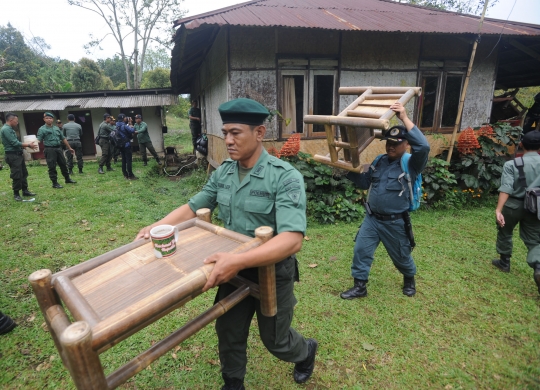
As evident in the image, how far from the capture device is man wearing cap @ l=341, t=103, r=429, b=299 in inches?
113

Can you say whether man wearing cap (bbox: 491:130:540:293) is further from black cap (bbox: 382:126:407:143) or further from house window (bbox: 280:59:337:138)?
house window (bbox: 280:59:337:138)

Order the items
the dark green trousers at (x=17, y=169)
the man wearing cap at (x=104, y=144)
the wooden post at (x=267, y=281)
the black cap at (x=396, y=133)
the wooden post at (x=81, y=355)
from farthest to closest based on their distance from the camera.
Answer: the man wearing cap at (x=104, y=144) < the dark green trousers at (x=17, y=169) < the black cap at (x=396, y=133) < the wooden post at (x=267, y=281) < the wooden post at (x=81, y=355)

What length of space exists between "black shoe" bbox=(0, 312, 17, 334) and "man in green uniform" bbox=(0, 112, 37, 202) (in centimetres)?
507

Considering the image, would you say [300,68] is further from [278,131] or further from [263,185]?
[263,185]

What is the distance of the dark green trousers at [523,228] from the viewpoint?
3.31m

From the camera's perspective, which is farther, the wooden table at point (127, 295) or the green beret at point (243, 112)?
the green beret at point (243, 112)

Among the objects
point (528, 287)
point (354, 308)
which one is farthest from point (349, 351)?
point (528, 287)

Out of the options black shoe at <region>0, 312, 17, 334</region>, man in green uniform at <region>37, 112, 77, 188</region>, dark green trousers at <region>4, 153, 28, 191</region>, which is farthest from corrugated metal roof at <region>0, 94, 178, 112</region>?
black shoe at <region>0, 312, 17, 334</region>

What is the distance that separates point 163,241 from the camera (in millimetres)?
1616

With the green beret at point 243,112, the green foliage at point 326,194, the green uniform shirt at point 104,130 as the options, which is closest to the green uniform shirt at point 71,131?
the green uniform shirt at point 104,130

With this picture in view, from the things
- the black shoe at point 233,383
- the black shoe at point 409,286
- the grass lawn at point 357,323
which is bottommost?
the grass lawn at point 357,323

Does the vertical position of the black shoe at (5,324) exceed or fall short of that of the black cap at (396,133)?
it falls short

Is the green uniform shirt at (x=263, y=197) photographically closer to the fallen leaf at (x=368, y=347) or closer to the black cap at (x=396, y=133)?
the black cap at (x=396, y=133)

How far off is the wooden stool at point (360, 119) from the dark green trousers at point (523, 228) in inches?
80.7
